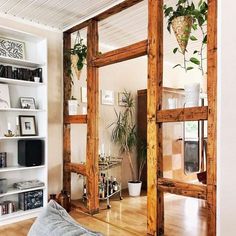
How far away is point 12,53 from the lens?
345cm

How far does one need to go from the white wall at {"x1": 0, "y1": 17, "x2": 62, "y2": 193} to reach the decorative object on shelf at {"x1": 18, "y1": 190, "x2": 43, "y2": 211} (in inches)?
15.9

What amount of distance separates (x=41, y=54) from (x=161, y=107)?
1.89 m

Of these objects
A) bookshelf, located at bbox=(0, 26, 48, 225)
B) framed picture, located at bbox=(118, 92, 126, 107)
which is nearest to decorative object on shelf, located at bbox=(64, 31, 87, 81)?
bookshelf, located at bbox=(0, 26, 48, 225)

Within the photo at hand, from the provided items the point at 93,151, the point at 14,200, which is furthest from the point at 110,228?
the point at 14,200

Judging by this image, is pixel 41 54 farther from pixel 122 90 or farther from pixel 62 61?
pixel 122 90

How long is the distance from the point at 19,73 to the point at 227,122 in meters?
3.05

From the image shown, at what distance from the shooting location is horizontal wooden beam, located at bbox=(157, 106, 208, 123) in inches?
94.4

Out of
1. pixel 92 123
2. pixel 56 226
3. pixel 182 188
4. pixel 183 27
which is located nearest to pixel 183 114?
pixel 182 188

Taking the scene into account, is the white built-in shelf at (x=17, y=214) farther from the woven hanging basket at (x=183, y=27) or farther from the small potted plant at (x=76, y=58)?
the woven hanging basket at (x=183, y=27)

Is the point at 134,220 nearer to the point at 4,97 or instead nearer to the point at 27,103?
the point at 27,103

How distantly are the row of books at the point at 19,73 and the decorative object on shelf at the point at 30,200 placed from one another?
1.48 metres

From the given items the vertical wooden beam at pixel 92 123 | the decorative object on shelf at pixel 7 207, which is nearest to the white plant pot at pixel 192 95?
the vertical wooden beam at pixel 92 123

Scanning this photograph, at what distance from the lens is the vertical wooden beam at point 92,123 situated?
A: 140 inches

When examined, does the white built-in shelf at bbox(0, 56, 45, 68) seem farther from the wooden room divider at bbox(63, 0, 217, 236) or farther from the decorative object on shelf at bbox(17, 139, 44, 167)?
the decorative object on shelf at bbox(17, 139, 44, 167)
